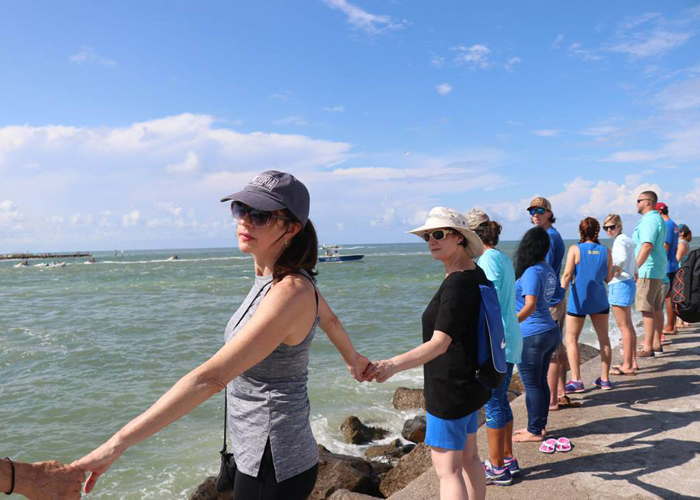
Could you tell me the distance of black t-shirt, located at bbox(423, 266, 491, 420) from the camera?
2.52m

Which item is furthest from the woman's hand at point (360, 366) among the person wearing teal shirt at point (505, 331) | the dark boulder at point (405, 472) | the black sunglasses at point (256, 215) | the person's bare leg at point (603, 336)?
the person's bare leg at point (603, 336)

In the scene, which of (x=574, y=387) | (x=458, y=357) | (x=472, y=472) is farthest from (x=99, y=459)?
(x=574, y=387)

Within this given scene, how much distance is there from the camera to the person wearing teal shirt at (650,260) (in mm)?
6141

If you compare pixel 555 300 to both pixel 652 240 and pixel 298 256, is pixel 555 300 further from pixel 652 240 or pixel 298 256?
pixel 298 256

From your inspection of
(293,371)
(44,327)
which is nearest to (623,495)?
(293,371)

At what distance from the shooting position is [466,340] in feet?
8.46

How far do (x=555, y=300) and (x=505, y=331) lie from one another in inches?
64.6

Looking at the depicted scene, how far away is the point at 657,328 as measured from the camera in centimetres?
709

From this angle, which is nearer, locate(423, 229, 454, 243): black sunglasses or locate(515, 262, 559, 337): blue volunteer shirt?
locate(423, 229, 454, 243): black sunglasses

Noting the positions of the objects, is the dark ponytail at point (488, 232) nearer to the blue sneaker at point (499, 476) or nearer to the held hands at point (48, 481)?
the blue sneaker at point (499, 476)

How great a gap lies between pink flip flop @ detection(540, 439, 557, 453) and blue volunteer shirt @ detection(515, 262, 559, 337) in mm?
883

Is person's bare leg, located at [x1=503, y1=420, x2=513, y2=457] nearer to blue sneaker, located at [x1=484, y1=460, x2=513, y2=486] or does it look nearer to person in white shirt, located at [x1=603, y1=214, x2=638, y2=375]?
blue sneaker, located at [x1=484, y1=460, x2=513, y2=486]

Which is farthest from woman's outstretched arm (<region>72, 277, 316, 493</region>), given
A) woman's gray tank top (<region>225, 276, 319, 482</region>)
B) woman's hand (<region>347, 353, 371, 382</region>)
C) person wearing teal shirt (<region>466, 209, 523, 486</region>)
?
person wearing teal shirt (<region>466, 209, 523, 486</region>)

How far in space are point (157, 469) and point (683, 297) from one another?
23.7ft
